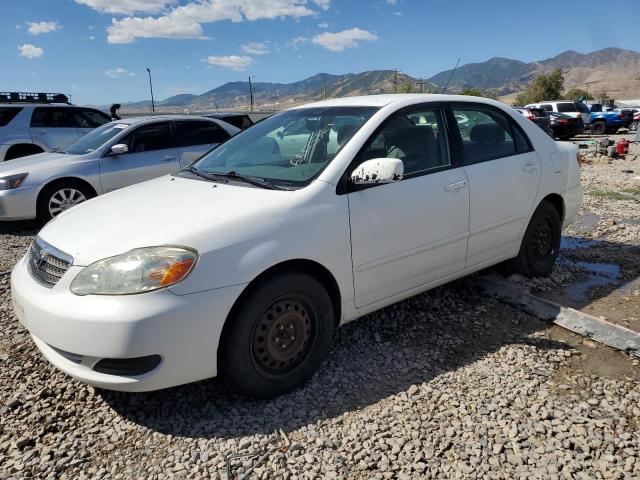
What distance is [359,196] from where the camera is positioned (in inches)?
117

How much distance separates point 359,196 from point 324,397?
1173mm

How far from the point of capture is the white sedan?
238 cm

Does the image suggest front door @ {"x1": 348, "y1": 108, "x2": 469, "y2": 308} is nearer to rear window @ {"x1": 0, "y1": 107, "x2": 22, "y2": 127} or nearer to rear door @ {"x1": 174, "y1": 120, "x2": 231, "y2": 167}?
rear door @ {"x1": 174, "y1": 120, "x2": 231, "y2": 167}

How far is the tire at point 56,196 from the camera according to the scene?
21.8ft

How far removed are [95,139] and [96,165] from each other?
69 cm

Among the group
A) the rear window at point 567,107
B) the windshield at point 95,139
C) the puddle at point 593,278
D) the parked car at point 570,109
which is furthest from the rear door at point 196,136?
the rear window at point 567,107


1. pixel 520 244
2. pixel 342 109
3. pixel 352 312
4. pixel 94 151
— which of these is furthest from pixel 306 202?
pixel 94 151

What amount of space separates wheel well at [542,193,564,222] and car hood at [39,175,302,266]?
2.69 m

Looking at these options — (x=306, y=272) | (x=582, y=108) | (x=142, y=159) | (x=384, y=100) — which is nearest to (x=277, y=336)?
(x=306, y=272)

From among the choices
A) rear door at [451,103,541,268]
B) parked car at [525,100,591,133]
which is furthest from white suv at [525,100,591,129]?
rear door at [451,103,541,268]

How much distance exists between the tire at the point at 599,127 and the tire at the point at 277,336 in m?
26.1

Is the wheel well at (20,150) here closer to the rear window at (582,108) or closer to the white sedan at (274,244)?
the white sedan at (274,244)

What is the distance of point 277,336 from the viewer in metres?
2.73

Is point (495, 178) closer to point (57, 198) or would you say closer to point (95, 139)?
point (57, 198)
